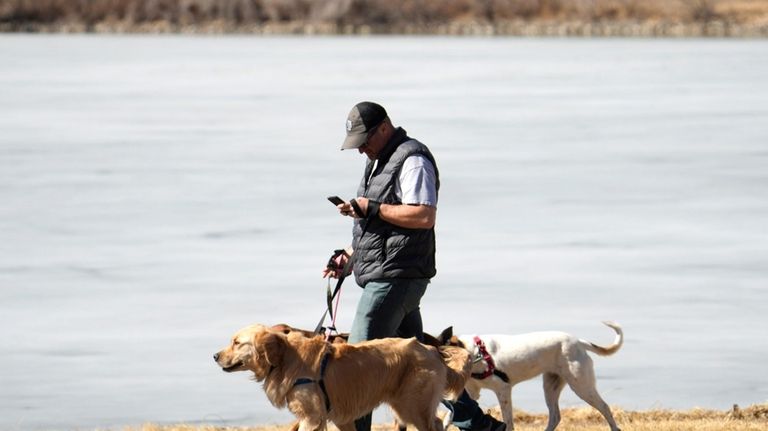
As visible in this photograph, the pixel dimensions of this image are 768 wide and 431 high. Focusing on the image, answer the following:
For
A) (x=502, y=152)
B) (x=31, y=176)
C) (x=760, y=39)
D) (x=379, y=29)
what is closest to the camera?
(x=31, y=176)

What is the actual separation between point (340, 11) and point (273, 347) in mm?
54330

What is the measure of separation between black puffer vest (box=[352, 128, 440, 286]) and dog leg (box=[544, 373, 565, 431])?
1.63m

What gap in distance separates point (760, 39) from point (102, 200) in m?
36.6

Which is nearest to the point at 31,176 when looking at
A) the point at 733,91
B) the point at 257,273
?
the point at 257,273

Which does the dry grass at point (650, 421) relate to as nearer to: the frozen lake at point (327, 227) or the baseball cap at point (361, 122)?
the frozen lake at point (327, 227)

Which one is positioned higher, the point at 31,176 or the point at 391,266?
the point at 391,266

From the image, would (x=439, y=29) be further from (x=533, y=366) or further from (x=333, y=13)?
(x=533, y=366)

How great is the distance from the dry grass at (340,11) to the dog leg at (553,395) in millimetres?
51520

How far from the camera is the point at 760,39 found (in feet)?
160

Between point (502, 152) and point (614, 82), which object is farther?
point (614, 82)

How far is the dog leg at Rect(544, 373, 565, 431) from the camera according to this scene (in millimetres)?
7632

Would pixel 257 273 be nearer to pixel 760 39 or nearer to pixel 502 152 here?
pixel 502 152

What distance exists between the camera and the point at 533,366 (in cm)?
765

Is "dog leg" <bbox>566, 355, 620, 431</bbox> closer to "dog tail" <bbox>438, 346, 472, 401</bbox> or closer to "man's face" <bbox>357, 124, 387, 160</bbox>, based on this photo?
"dog tail" <bbox>438, 346, 472, 401</bbox>
